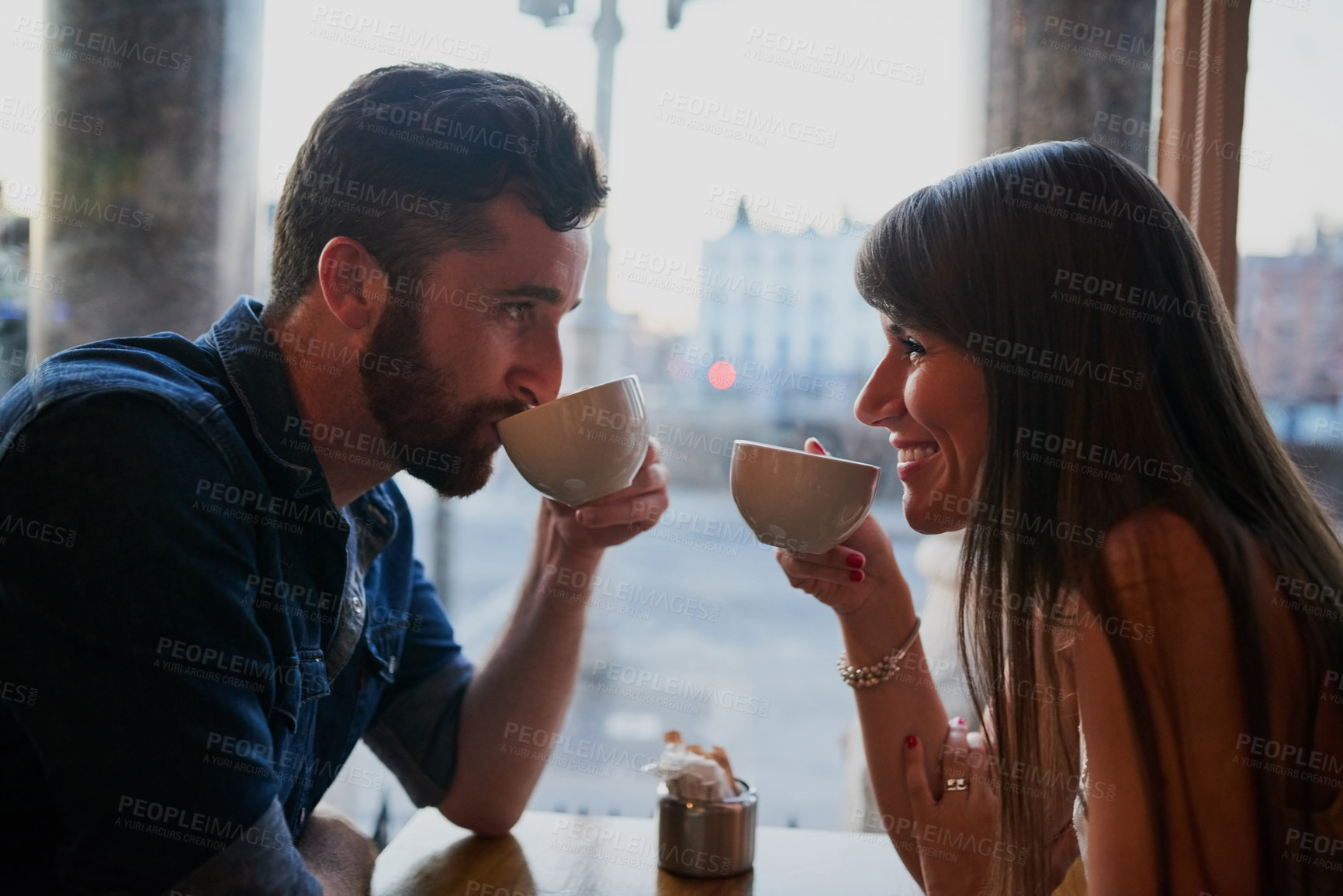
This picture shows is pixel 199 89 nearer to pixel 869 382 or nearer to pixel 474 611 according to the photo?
pixel 474 611

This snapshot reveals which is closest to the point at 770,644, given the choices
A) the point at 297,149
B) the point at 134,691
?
the point at 297,149

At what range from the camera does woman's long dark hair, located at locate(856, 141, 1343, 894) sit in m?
1.02

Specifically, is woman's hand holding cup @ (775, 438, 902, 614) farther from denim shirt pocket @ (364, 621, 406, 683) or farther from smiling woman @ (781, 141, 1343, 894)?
denim shirt pocket @ (364, 621, 406, 683)

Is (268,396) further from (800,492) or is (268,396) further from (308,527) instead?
(800,492)

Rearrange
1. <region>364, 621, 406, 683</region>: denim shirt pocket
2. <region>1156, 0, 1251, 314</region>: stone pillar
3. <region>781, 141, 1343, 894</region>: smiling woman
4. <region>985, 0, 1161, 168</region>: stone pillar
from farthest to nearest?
<region>985, 0, 1161, 168</region>: stone pillar
<region>1156, 0, 1251, 314</region>: stone pillar
<region>364, 621, 406, 683</region>: denim shirt pocket
<region>781, 141, 1343, 894</region>: smiling woman

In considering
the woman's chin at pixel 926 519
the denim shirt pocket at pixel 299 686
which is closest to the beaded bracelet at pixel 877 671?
the woman's chin at pixel 926 519

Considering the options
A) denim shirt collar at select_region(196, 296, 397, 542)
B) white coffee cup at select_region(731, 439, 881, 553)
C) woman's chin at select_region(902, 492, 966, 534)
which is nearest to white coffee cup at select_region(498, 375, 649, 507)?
white coffee cup at select_region(731, 439, 881, 553)

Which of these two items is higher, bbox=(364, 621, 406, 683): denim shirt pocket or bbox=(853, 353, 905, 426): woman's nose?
bbox=(853, 353, 905, 426): woman's nose

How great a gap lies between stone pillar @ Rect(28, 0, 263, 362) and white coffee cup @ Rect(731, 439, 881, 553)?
4.88 feet

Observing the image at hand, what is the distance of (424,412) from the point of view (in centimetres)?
139

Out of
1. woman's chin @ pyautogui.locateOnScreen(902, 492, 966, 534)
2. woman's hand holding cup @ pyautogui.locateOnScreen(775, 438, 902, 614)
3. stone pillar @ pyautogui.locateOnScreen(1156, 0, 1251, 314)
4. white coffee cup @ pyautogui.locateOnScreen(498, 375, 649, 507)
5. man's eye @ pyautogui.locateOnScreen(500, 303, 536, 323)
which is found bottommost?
woman's hand holding cup @ pyautogui.locateOnScreen(775, 438, 902, 614)

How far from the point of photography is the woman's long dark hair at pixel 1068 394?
102 cm

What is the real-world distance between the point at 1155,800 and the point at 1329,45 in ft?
4.85

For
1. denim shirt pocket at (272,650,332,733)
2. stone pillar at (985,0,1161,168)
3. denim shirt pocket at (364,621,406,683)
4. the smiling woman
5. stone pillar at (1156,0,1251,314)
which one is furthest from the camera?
stone pillar at (985,0,1161,168)
